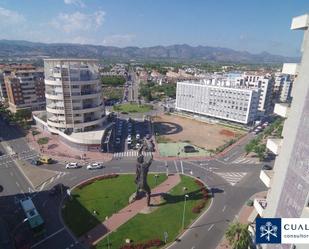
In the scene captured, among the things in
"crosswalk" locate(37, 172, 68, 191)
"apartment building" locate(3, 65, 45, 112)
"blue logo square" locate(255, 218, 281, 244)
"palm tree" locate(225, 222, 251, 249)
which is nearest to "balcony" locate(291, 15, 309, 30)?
"blue logo square" locate(255, 218, 281, 244)

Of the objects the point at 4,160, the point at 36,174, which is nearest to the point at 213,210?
the point at 36,174

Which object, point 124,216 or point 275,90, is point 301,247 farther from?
point 275,90

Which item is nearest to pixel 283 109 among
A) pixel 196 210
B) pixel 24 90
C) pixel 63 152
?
pixel 196 210

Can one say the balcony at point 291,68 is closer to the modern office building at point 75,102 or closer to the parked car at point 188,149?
the parked car at point 188,149

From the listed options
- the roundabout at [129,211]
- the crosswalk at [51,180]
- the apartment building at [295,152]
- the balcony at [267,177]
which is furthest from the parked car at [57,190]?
the apartment building at [295,152]

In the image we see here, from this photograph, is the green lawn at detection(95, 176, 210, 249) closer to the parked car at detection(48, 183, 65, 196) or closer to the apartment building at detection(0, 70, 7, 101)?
the parked car at detection(48, 183, 65, 196)
